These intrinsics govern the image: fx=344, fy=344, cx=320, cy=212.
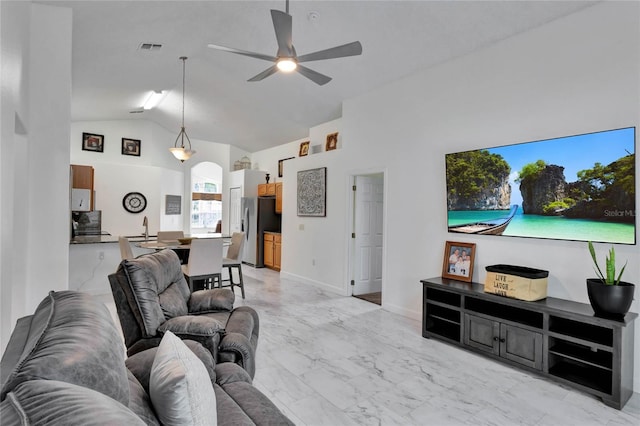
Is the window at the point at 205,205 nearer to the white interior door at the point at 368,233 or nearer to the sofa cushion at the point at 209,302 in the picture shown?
the white interior door at the point at 368,233

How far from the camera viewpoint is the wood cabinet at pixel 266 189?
27.4 ft

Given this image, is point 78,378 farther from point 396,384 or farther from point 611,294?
point 611,294

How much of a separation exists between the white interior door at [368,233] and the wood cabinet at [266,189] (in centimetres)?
332

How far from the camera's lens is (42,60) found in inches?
124

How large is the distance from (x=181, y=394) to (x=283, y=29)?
8.07ft

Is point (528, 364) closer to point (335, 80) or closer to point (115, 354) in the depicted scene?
point (115, 354)

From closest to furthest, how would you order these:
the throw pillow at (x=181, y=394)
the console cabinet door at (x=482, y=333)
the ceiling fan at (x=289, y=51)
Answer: the throw pillow at (x=181, y=394)
the ceiling fan at (x=289, y=51)
the console cabinet door at (x=482, y=333)

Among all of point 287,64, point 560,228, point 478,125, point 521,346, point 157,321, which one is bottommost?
point 521,346

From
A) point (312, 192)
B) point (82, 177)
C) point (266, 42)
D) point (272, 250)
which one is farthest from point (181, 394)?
point (82, 177)

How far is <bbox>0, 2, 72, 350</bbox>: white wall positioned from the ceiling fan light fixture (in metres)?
2.03

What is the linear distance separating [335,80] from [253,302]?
3465 mm

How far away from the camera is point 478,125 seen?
3754mm

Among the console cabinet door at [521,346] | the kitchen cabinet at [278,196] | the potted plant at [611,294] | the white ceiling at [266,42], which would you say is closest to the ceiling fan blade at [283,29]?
the white ceiling at [266,42]

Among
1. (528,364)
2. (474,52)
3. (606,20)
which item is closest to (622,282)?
(528,364)
